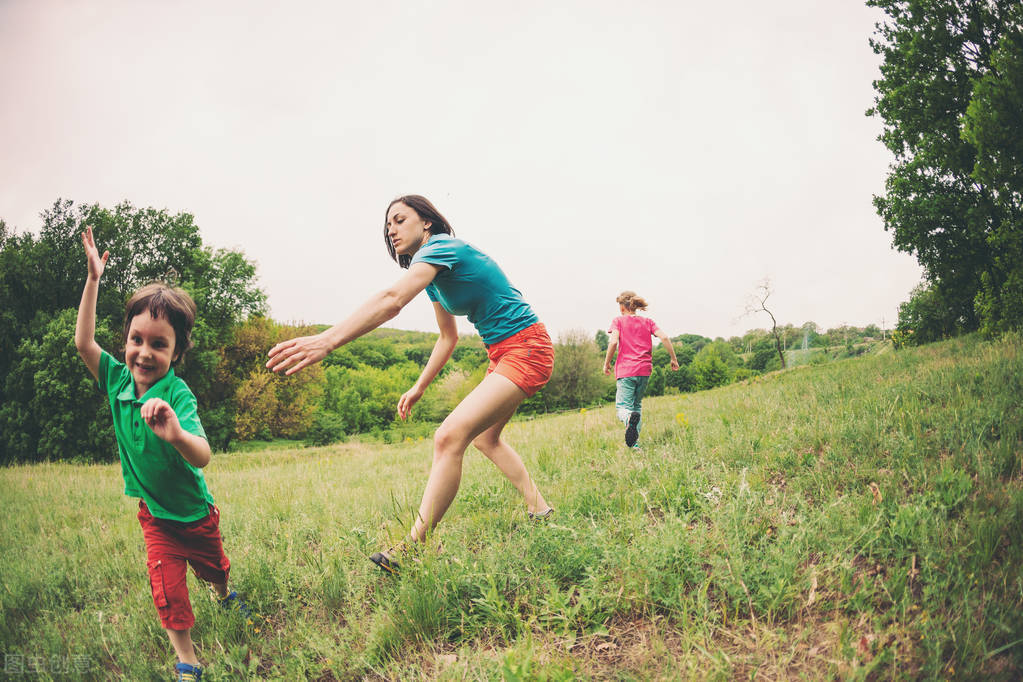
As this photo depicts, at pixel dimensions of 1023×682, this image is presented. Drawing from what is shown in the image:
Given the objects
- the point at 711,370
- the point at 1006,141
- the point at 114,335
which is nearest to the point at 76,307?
the point at 114,335

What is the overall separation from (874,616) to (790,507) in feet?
3.67

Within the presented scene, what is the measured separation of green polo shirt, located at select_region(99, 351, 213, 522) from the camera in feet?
7.80

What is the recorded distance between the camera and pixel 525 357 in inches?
111

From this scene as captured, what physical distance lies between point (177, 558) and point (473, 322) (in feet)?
7.16

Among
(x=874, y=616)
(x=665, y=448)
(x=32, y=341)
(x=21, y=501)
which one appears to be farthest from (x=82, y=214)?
(x=874, y=616)

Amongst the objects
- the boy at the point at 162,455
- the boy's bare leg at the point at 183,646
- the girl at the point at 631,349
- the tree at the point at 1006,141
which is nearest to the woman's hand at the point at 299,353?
the boy at the point at 162,455

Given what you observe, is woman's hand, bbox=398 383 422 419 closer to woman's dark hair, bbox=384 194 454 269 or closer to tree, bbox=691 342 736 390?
woman's dark hair, bbox=384 194 454 269

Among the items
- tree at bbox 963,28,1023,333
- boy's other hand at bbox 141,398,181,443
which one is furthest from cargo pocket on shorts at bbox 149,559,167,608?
tree at bbox 963,28,1023,333

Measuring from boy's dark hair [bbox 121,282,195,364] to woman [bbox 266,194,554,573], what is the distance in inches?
48.3

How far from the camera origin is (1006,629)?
1.56 metres

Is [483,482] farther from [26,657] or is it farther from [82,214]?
[82,214]

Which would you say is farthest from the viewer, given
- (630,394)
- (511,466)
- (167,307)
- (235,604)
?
(630,394)

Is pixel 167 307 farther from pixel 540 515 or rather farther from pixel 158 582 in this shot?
pixel 540 515

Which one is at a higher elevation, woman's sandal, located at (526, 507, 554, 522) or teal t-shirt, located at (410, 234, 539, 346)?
teal t-shirt, located at (410, 234, 539, 346)
